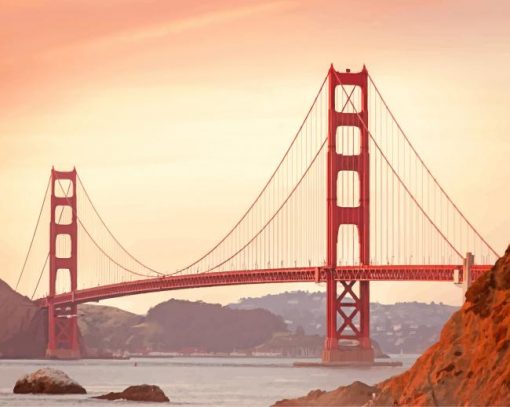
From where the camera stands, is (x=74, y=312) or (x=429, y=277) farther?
(x=74, y=312)

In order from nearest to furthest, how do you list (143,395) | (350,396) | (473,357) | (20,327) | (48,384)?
(473,357)
(350,396)
(143,395)
(48,384)
(20,327)

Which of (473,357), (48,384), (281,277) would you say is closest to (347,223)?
(281,277)

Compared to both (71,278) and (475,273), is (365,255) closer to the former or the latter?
(475,273)

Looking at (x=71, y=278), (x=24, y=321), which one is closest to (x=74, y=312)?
(x=71, y=278)

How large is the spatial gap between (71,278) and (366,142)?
38906 mm

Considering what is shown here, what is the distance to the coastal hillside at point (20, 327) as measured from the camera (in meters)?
136

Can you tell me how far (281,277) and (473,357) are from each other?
6514cm

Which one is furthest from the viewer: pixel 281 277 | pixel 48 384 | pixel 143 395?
pixel 281 277

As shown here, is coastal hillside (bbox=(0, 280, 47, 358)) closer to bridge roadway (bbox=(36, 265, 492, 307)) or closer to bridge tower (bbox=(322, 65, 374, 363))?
bridge roadway (bbox=(36, 265, 492, 307))

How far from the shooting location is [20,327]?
139125 mm

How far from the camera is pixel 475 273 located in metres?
72.2

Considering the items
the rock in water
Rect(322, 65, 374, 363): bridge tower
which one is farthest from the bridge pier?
the rock in water

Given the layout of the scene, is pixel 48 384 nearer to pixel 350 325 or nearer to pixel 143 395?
pixel 143 395

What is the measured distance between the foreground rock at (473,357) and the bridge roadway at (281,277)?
45.7 metres
